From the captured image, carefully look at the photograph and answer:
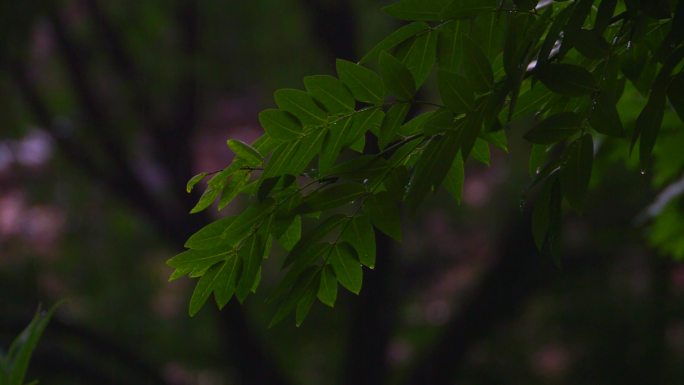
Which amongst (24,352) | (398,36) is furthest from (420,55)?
(24,352)

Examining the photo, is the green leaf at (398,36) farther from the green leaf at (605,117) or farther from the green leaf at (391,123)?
the green leaf at (605,117)

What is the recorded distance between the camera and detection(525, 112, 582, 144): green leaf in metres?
0.85

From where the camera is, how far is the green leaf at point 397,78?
890 millimetres

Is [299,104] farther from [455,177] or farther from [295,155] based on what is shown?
[455,177]

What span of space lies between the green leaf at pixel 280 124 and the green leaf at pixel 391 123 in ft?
0.26

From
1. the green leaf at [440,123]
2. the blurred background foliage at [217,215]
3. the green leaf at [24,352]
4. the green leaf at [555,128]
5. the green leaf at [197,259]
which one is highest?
the green leaf at [440,123]

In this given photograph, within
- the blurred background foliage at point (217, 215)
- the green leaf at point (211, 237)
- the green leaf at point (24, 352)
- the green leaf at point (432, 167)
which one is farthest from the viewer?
the blurred background foliage at point (217, 215)

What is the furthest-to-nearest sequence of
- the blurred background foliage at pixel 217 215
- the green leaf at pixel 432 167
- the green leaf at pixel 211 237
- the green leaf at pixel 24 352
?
1. the blurred background foliage at pixel 217 215
2. the green leaf at pixel 24 352
3. the green leaf at pixel 211 237
4. the green leaf at pixel 432 167

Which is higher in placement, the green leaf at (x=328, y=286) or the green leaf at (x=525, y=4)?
the green leaf at (x=525, y=4)

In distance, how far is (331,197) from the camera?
0.90 meters

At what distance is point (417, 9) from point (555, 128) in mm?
173

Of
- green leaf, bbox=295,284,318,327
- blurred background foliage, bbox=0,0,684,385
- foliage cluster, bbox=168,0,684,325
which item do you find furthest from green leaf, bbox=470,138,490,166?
blurred background foliage, bbox=0,0,684,385

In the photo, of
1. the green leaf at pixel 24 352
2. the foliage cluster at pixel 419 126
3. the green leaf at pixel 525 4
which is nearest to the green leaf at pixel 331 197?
the foliage cluster at pixel 419 126

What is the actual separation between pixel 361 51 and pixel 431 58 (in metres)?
3.54
